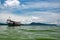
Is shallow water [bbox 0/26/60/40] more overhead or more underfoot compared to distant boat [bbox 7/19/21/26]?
more underfoot

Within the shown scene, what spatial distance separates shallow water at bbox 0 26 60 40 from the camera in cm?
229

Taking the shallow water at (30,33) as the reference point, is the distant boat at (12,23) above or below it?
above

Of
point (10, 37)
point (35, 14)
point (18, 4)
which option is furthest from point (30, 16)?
point (10, 37)

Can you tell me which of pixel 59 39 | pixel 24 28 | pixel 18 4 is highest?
pixel 18 4

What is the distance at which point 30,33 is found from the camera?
2.32 m

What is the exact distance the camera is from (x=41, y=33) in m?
2.31

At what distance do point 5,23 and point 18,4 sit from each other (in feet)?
1.00

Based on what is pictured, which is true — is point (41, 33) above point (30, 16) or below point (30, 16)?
below

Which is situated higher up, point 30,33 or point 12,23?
point 12,23

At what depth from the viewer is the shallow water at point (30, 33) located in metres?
2.29

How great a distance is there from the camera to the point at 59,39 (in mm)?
2279

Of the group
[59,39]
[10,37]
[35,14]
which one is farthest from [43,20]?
[10,37]

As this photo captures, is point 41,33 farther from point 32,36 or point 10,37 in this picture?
point 10,37

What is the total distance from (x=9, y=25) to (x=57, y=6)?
2.24 feet
